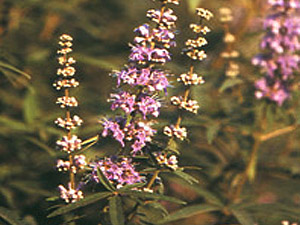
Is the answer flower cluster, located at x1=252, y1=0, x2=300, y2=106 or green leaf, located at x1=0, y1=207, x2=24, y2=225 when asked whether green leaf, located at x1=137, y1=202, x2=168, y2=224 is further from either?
flower cluster, located at x1=252, y1=0, x2=300, y2=106

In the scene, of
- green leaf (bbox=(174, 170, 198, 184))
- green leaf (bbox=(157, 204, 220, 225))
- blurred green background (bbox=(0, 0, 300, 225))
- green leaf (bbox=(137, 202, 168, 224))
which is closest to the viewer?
green leaf (bbox=(174, 170, 198, 184))

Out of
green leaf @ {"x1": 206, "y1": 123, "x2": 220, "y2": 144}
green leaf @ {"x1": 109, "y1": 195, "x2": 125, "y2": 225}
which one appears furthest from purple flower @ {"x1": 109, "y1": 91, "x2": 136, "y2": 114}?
green leaf @ {"x1": 206, "y1": 123, "x2": 220, "y2": 144}

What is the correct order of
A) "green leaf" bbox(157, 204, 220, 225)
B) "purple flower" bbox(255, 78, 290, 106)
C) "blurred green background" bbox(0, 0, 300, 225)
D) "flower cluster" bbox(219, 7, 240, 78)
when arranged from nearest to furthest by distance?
"green leaf" bbox(157, 204, 220, 225) → "blurred green background" bbox(0, 0, 300, 225) → "purple flower" bbox(255, 78, 290, 106) → "flower cluster" bbox(219, 7, 240, 78)

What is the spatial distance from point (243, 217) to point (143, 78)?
144 centimetres

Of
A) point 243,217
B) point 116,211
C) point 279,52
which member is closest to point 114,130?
point 116,211

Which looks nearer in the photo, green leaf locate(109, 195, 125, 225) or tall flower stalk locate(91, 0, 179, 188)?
green leaf locate(109, 195, 125, 225)

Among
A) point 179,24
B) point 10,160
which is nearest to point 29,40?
point 10,160

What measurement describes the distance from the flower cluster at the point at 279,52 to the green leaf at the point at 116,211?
2249mm

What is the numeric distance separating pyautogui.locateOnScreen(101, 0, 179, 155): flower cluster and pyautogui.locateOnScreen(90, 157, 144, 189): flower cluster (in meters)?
0.09

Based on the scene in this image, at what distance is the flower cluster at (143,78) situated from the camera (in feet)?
8.04

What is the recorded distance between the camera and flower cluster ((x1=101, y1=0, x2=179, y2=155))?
96.5 inches

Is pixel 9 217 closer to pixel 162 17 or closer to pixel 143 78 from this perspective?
pixel 143 78

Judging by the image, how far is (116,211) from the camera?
7.79 ft

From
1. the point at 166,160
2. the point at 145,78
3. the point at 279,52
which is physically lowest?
the point at 166,160
